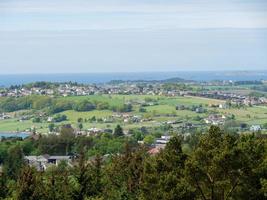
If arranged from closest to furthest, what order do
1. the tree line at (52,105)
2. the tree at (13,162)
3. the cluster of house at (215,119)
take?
1. the tree at (13,162)
2. the cluster of house at (215,119)
3. the tree line at (52,105)

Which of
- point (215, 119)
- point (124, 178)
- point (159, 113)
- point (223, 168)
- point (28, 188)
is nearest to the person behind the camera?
point (223, 168)

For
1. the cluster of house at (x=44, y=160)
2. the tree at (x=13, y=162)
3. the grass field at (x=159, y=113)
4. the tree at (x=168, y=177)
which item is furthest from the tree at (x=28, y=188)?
the grass field at (x=159, y=113)

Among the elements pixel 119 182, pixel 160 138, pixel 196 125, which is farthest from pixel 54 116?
pixel 119 182

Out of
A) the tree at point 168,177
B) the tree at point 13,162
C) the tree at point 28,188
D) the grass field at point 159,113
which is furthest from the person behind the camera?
the grass field at point 159,113

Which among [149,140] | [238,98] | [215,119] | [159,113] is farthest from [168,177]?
[238,98]

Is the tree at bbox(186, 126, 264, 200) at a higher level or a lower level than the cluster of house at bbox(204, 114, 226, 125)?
higher

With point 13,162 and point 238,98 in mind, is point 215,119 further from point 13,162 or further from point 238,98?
point 13,162

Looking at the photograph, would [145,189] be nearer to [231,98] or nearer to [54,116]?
[54,116]

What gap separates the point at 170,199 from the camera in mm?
14117

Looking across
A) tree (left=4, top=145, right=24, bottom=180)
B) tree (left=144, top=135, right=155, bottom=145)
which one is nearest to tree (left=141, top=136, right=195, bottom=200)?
tree (left=4, top=145, right=24, bottom=180)

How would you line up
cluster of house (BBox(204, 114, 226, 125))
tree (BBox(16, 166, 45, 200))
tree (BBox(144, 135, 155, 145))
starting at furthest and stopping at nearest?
cluster of house (BBox(204, 114, 226, 125))
tree (BBox(144, 135, 155, 145))
tree (BBox(16, 166, 45, 200))

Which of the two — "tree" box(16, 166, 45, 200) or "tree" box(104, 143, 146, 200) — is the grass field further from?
"tree" box(16, 166, 45, 200)

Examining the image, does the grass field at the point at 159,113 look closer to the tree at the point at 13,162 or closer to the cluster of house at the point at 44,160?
the cluster of house at the point at 44,160

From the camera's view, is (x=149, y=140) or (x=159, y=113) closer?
(x=149, y=140)
